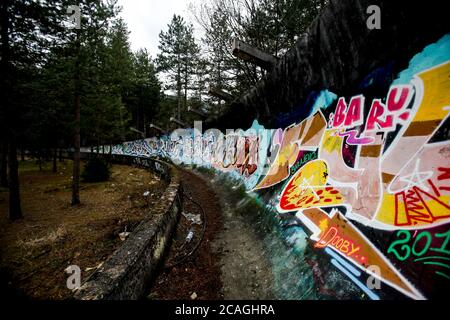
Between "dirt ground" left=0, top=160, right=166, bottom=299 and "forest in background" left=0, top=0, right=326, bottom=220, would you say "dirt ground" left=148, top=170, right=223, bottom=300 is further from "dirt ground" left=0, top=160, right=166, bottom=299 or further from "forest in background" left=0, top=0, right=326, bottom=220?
"forest in background" left=0, top=0, right=326, bottom=220

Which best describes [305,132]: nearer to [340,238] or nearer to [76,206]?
[340,238]

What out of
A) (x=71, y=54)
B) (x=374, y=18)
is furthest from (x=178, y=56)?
(x=374, y=18)

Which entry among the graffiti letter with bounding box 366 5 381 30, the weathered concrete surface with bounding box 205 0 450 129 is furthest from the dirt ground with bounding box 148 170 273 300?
the graffiti letter with bounding box 366 5 381 30

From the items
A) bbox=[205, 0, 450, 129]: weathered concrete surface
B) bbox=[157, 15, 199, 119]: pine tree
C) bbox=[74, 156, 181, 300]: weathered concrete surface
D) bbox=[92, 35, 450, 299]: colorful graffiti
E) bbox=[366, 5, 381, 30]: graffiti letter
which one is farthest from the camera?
bbox=[157, 15, 199, 119]: pine tree

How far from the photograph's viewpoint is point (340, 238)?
136 inches

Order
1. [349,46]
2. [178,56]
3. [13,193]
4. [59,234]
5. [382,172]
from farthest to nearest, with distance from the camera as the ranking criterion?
[178,56], [13,193], [59,234], [349,46], [382,172]

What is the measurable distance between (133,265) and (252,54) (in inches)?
250

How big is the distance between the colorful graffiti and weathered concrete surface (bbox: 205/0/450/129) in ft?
0.84

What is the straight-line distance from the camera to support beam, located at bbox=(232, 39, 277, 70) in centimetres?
658

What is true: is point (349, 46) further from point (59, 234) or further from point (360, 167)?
point (59, 234)

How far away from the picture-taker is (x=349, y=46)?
12.7ft
